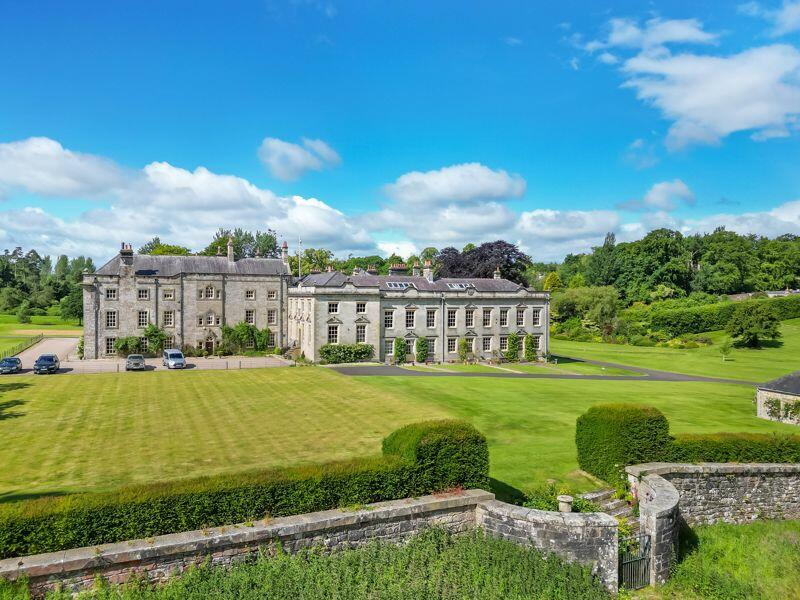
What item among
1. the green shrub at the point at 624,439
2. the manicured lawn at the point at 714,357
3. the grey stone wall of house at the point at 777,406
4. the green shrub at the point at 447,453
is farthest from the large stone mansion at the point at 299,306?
the green shrub at the point at 447,453

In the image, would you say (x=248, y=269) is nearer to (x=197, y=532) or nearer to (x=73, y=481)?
(x=73, y=481)

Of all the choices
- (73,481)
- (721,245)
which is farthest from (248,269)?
(721,245)

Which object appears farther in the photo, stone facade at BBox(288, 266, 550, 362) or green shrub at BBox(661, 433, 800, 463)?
stone facade at BBox(288, 266, 550, 362)

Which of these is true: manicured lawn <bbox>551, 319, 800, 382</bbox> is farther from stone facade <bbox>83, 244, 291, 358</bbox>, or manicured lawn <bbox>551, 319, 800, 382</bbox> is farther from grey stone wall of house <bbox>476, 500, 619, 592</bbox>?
grey stone wall of house <bbox>476, 500, 619, 592</bbox>

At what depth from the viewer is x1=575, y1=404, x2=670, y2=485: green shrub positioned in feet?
57.0

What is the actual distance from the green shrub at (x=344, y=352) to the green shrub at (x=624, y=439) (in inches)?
1352

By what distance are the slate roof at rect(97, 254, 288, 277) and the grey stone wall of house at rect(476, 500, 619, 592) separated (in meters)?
49.7

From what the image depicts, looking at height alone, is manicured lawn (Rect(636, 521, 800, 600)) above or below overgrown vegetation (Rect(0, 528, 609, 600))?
below

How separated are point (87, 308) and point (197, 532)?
159 feet

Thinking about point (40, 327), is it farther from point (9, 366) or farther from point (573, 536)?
point (573, 536)

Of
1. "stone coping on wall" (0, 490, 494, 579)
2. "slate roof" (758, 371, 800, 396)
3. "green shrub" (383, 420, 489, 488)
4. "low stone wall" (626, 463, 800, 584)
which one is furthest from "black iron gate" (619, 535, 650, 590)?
"slate roof" (758, 371, 800, 396)

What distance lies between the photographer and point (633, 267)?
93.7 metres

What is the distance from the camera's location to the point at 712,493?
17953 mm

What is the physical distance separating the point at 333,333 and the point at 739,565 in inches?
1562
